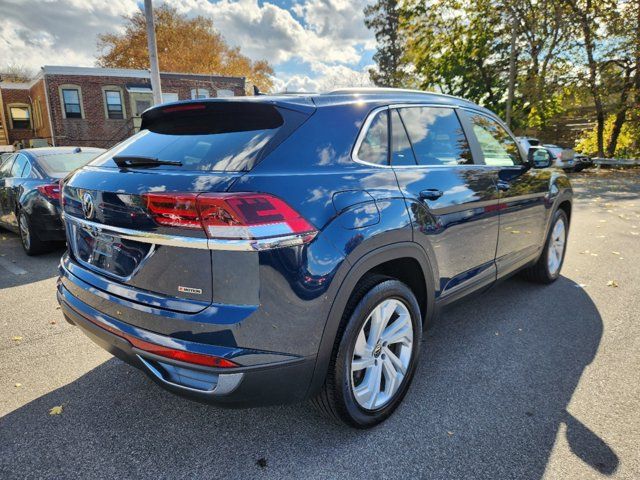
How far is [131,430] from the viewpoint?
2.31 metres

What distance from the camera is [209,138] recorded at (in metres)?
2.16

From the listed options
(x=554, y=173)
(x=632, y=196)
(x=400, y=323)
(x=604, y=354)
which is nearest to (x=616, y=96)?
(x=632, y=196)

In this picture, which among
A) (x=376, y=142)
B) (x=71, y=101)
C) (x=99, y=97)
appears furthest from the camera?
(x=99, y=97)

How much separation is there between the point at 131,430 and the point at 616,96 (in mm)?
25542

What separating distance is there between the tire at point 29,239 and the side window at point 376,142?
520 cm

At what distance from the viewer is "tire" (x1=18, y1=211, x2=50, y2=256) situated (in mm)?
5656

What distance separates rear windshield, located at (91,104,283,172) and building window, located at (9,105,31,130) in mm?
35766

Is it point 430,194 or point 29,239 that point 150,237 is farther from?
point 29,239

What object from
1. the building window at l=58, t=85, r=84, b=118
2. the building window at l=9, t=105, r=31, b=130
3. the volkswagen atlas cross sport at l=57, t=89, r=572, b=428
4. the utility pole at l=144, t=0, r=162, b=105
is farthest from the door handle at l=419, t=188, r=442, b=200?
the building window at l=9, t=105, r=31, b=130

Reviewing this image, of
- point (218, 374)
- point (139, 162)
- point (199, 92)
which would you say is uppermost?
point (199, 92)

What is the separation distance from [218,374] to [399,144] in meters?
1.61

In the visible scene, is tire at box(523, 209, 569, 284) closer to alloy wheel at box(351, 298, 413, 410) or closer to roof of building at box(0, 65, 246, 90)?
alloy wheel at box(351, 298, 413, 410)

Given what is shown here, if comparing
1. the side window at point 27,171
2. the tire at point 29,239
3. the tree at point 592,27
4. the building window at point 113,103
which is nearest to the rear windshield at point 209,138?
the tire at point 29,239

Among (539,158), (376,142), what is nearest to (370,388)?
(376,142)
